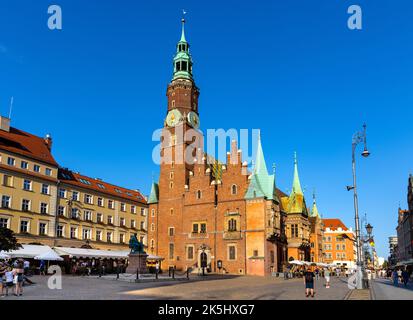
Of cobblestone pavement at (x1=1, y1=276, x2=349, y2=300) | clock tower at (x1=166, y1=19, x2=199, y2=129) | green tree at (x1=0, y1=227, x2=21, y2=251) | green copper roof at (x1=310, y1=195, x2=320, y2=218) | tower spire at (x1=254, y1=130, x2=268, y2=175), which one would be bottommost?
cobblestone pavement at (x1=1, y1=276, x2=349, y2=300)

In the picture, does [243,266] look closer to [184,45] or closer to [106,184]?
[106,184]

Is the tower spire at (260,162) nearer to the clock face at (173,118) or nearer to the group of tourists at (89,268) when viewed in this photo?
the clock face at (173,118)

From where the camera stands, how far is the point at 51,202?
187 ft

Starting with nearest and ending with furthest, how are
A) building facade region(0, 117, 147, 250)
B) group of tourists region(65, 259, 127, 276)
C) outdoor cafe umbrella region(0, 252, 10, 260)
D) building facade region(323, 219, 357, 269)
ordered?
outdoor cafe umbrella region(0, 252, 10, 260) < group of tourists region(65, 259, 127, 276) < building facade region(0, 117, 147, 250) < building facade region(323, 219, 357, 269)

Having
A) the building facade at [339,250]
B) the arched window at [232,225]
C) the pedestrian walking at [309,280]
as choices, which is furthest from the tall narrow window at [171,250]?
the building facade at [339,250]

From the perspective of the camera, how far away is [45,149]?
6069 centimetres

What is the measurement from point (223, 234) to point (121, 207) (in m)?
19.5

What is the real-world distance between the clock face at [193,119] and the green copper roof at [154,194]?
12557 mm

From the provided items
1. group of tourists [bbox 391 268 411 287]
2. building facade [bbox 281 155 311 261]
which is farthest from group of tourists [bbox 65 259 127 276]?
building facade [bbox 281 155 311 261]

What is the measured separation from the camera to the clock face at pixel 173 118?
71.1m

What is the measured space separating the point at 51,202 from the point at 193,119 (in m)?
27.3

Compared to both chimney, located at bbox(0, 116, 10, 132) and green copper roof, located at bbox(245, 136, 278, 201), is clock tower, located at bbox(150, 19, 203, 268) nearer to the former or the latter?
green copper roof, located at bbox(245, 136, 278, 201)

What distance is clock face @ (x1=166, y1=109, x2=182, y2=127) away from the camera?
2798 inches

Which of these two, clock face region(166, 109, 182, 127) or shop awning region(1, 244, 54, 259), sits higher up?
clock face region(166, 109, 182, 127)
